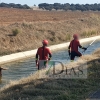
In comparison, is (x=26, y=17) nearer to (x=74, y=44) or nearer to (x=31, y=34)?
(x=31, y=34)

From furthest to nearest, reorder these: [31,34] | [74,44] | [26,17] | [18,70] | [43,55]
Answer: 1. [26,17]
2. [31,34]
3. [18,70]
4. [74,44]
5. [43,55]

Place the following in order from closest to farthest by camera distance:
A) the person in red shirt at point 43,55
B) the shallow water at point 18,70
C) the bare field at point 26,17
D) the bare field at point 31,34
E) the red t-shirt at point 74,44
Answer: the person in red shirt at point 43,55
the red t-shirt at point 74,44
the shallow water at point 18,70
the bare field at point 31,34
the bare field at point 26,17

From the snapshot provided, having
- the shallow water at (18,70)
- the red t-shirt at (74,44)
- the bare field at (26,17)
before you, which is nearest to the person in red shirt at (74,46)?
the red t-shirt at (74,44)

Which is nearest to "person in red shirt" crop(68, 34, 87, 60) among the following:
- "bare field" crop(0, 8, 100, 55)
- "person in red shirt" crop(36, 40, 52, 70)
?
"person in red shirt" crop(36, 40, 52, 70)

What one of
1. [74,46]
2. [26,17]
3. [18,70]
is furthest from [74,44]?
[26,17]

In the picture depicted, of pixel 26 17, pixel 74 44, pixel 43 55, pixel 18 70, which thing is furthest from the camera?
pixel 26 17

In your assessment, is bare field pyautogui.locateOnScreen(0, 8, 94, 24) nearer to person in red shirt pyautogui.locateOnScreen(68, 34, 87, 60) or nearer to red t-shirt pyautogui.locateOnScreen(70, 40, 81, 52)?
person in red shirt pyautogui.locateOnScreen(68, 34, 87, 60)

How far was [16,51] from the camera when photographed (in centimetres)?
2856

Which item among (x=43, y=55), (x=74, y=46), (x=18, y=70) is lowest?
(x=18, y=70)

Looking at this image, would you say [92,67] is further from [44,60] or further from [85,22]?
[85,22]

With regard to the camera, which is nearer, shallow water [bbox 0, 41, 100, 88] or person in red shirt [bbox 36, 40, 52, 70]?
person in red shirt [bbox 36, 40, 52, 70]

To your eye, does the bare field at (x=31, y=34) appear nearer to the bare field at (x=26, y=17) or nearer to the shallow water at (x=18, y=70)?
Answer: the shallow water at (x=18, y=70)

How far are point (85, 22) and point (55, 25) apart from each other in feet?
38.6

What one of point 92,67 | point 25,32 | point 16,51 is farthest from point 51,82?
point 25,32
